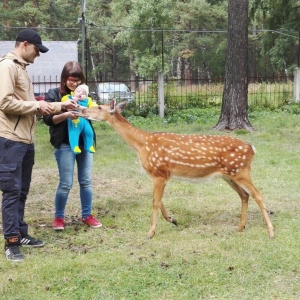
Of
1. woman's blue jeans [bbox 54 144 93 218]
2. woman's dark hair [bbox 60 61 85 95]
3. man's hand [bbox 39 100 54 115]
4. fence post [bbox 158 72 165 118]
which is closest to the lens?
man's hand [bbox 39 100 54 115]

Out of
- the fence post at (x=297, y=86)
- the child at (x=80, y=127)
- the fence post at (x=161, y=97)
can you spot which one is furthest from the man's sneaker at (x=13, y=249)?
the fence post at (x=297, y=86)

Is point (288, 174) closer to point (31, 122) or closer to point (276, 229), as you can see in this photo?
point (276, 229)

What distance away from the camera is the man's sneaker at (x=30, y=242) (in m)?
5.49

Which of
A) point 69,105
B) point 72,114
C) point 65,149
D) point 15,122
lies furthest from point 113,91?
point 15,122

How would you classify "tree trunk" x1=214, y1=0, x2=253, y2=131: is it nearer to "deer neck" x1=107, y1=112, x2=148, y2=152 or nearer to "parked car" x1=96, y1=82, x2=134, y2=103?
"parked car" x1=96, y1=82, x2=134, y2=103

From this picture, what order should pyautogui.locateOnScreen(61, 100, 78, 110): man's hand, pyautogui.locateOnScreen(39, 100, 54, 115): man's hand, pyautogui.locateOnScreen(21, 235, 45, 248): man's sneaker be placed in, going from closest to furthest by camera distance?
1. pyautogui.locateOnScreen(39, 100, 54, 115): man's hand
2. pyautogui.locateOnScreen(61, 100, 78, 110): man's hand
3. pyautogui.locateOnScreen(21, 235, 45, 248): man's sneaker

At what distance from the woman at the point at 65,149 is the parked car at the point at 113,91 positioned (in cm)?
1012

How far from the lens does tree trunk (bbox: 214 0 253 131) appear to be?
12.9 m

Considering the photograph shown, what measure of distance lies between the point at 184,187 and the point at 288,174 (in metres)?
1.63

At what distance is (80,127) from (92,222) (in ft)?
3.38

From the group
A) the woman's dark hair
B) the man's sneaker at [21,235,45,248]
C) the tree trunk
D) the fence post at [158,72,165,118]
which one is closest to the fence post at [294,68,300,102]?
the fence post at [158,72,165,118]

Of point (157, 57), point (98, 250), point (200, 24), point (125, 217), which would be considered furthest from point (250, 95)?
point (200, 24)

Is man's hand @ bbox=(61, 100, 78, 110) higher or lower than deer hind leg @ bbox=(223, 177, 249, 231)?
higher

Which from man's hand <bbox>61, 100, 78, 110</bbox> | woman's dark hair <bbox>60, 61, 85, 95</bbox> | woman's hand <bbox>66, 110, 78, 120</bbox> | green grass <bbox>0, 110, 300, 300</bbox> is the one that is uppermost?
woman's dark hair <bbox>60, 61, 85, 95</bbox>
